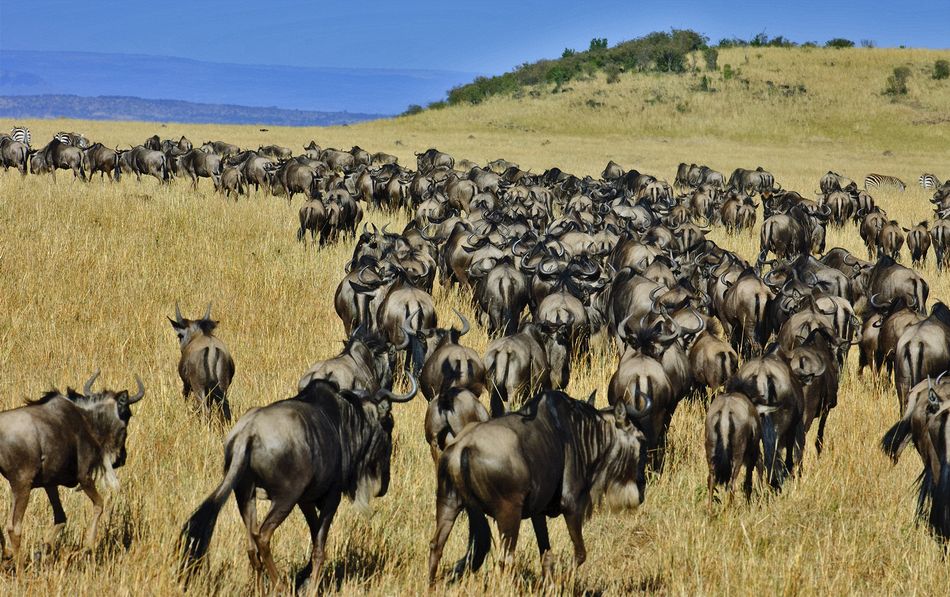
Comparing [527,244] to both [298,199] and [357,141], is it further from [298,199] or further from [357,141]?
[357,141]

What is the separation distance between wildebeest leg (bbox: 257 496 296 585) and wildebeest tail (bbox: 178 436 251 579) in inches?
9.0

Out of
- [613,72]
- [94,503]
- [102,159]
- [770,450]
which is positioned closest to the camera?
[94,503]

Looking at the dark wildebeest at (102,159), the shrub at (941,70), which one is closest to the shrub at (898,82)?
the shrub at (941,70)

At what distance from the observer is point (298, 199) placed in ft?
82.0

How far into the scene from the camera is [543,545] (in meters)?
5.62

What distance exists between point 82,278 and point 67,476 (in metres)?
8.56

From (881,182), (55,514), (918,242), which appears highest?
(881,182)

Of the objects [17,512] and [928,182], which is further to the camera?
[928,182]

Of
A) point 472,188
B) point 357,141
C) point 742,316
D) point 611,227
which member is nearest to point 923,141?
point 357,141

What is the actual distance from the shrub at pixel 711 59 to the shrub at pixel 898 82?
12.0 m

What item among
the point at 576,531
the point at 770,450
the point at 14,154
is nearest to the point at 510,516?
the point at 576,531

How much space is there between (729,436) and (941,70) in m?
70.5

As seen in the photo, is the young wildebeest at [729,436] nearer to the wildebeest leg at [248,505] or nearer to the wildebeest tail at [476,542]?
the wildebeest tail at [476,542]

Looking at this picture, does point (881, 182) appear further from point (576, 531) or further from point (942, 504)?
point (576, 531)
